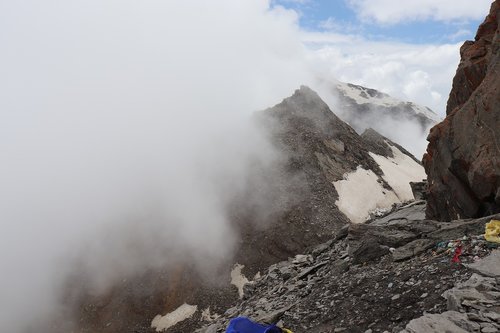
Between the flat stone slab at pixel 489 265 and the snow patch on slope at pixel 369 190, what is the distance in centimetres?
3034

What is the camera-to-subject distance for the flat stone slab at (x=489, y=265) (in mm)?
10938

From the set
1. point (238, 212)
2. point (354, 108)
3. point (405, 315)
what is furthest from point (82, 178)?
point (354, 108)

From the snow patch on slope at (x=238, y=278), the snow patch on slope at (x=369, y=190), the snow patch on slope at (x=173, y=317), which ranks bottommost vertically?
the snow patch on slope at (x=173, y=317)

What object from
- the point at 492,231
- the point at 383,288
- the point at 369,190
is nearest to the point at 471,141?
the point at 492,231

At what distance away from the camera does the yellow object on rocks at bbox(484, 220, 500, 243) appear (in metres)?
13.0

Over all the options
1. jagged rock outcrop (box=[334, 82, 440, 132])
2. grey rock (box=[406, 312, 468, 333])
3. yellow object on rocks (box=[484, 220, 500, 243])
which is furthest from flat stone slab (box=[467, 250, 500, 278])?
jagged rock outcrop (box=[334, 82, 440, 132])

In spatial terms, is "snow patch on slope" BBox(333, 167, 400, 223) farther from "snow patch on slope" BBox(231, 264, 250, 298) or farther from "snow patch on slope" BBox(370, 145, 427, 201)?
"snow patch on slope" BBox(231, 264, 250, 298)

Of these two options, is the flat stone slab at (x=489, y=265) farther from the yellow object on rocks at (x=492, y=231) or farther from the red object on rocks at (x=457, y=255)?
the yellow object on rocks at (x=492, y=231)

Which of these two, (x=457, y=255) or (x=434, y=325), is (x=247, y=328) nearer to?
(x=434, y=325)

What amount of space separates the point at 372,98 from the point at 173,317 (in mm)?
139013

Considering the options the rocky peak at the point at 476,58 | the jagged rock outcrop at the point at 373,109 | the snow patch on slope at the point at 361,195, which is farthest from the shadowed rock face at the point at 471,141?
the jagged rock outcrop at the point at 373,109

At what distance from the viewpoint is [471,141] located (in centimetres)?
1828

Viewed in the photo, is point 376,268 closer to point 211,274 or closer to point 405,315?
point 405,315

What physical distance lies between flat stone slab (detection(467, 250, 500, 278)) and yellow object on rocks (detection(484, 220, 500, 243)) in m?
1.04
